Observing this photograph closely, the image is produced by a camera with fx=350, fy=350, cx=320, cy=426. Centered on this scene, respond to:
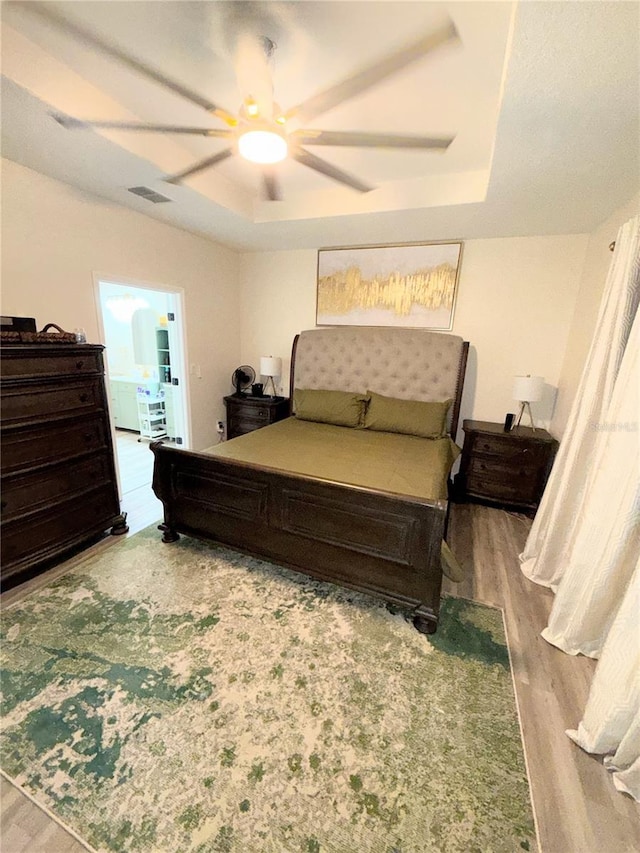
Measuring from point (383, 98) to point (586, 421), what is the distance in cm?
209

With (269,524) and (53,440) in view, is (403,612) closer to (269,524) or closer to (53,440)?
(269,524)

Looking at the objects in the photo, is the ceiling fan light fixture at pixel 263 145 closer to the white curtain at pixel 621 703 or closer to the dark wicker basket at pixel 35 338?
the dark wicker basket at pixel 35 338

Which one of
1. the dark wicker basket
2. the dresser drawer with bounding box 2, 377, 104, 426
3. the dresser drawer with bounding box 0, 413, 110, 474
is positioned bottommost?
the dresser drawer with bounding box 0, 413, 110, 474

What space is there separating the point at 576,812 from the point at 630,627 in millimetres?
654

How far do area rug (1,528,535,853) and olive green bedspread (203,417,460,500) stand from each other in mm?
747

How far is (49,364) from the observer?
213 centimetres

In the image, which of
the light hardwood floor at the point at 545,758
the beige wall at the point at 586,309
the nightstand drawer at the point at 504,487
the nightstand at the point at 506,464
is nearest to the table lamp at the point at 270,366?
the nightstand at the point at 506,464

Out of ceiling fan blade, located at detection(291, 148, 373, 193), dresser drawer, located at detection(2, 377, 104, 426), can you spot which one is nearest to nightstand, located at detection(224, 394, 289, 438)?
dresser drawer, located at detection(2, 377, 104, 426)

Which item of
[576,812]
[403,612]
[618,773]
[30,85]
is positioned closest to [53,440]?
[30,85]

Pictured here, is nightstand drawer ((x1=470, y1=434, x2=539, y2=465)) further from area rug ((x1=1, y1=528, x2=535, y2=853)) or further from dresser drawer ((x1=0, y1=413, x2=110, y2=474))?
dresser drawer ((x1=0, y1=413, x2=110, y2=474))

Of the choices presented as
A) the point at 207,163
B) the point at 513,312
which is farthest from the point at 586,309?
the point at 207,163

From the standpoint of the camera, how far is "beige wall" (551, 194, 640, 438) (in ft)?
8.46

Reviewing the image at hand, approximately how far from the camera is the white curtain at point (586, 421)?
190 centimetres

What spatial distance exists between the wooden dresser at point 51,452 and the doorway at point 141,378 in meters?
1.39
